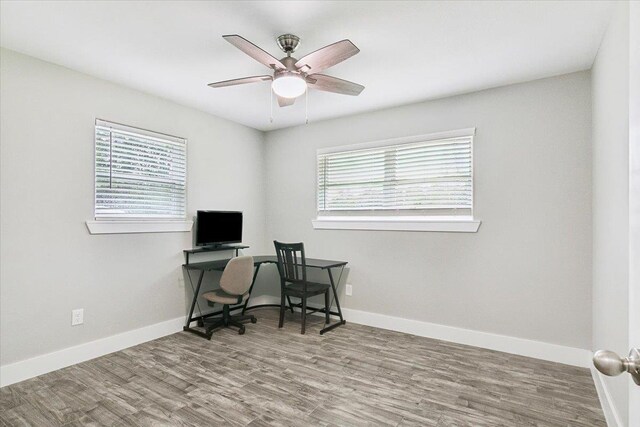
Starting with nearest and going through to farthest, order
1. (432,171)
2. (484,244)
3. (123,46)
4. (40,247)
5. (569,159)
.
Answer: (123,46) < (40,247) < (569,159) < (484,244) < (432,171)

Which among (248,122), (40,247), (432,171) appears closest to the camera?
(40,247)

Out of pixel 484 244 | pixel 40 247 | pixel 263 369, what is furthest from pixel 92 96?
pixel 484 244

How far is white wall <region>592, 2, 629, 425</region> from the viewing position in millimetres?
1819

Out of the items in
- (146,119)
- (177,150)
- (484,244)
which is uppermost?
(146,119)

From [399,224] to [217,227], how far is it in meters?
2.09

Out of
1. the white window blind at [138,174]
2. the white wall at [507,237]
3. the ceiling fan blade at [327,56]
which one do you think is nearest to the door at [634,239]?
the ceiling fan blade at [327,56]

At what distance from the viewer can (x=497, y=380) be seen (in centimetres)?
271

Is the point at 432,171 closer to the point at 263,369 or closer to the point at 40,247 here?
the point at 263,369

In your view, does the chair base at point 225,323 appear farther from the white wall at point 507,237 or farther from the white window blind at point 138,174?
the white wall at point 507,237

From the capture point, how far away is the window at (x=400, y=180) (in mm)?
3553

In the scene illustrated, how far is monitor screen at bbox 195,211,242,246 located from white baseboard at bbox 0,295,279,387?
905 millimetres

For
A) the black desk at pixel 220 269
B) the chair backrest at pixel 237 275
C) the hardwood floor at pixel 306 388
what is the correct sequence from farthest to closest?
A: 1. the black desk at pixel 220 269
2. the chair backrest at pixel 237 275
3. the hardwood floor at pixel 306 388

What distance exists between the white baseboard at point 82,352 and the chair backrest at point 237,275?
0.72 metres

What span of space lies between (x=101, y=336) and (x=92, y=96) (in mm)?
2150
